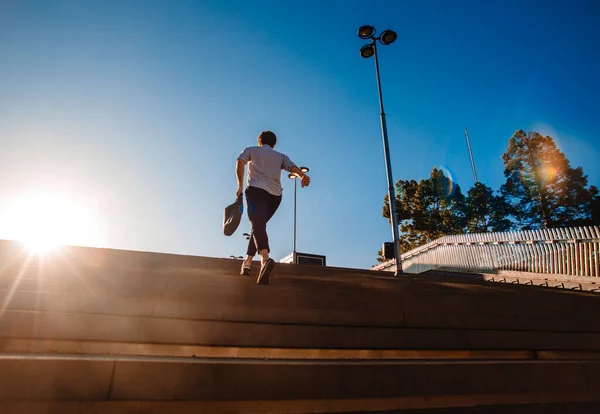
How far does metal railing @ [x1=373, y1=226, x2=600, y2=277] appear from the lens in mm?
10320

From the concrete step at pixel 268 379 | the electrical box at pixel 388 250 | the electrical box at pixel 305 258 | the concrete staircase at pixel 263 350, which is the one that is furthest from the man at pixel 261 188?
the electrical box at pixel 305 258

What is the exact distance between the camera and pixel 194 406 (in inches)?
74.8

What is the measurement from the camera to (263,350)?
2.45 meters

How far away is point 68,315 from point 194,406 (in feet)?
3.51

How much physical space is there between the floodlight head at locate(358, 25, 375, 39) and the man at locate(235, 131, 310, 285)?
874cm

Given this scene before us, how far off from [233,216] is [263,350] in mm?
1841

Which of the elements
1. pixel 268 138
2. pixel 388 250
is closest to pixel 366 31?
pixel 388 250

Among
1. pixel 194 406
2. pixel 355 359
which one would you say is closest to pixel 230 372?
pixel 194 406

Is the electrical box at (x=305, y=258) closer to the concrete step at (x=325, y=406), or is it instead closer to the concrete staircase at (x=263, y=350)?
the concrete staircase at (x=263, y=350)

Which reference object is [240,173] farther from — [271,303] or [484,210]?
[484,210]

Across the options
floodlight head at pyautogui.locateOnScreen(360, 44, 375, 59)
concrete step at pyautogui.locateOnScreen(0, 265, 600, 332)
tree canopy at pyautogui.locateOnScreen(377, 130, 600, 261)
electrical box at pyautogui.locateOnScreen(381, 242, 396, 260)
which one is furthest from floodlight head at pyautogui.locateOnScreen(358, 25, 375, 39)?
tree canopy at pyautogui.locateOnScreen(377, 130, 600, 261)

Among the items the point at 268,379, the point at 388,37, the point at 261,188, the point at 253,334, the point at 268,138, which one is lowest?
the point at 268,379

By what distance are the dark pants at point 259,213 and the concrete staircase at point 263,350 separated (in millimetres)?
762

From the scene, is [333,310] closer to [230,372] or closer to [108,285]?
[230,372]
